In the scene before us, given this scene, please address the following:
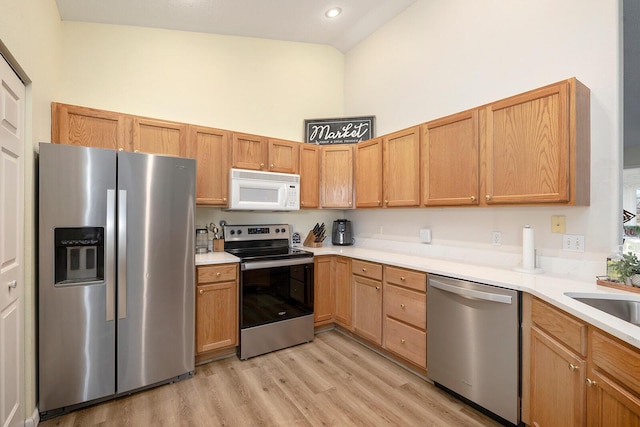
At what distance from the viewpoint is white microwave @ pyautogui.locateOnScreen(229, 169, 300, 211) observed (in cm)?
285

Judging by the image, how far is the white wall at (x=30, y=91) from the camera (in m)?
1.51

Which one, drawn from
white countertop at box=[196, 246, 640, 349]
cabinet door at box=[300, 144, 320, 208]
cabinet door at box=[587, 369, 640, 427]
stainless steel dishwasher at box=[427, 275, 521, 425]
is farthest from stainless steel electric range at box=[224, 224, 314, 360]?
cabinet door at box=[587, 369, 640, 427]

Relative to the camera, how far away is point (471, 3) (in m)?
2.59

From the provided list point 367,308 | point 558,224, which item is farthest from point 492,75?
point 367,308

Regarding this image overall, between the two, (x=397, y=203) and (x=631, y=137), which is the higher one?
(x=631, y=137)

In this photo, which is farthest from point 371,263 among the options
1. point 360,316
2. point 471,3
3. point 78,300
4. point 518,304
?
point 471,3

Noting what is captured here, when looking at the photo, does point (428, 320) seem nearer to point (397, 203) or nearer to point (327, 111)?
point (397, 203)

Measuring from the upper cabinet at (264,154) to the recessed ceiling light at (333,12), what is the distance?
4.56ft

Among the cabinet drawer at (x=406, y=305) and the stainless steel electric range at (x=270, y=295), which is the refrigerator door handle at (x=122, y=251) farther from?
the cabinet drawer at (x=406, y=305)

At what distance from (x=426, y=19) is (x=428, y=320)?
289 cm

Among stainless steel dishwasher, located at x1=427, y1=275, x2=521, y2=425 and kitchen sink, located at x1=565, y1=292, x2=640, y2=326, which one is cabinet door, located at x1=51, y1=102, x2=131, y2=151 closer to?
stainless steel dishwasher, located at x1=427, y1=275, x2=521, y2=425

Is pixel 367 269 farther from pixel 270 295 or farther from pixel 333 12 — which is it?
pixel 333 12

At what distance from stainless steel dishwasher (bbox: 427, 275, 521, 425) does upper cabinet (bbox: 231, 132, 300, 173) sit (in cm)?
192

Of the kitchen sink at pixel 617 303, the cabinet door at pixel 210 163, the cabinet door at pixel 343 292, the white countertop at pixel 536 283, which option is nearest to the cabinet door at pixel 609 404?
the white countertop at pixel 536 283
